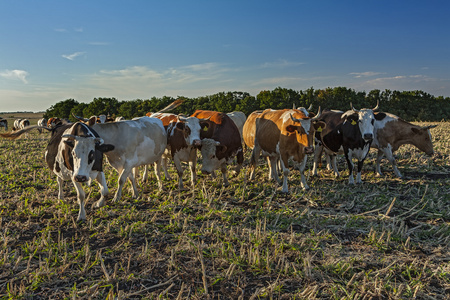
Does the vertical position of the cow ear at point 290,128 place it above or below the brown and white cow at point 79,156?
above

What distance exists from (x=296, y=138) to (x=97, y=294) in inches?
234

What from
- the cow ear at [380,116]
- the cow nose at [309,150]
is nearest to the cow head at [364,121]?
the cow ear at [380,116]

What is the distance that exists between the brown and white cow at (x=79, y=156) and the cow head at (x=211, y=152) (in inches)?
102

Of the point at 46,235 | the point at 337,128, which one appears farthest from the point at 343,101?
the point at 46,235

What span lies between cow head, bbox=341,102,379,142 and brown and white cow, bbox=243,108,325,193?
3.86 feet

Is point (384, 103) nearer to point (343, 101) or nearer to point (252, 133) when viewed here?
point (343, 101)

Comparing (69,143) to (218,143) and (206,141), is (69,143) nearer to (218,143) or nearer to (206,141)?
(206,141)

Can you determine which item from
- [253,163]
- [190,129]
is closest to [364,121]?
[253,163]

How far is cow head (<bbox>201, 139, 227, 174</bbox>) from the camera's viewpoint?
8203 mm

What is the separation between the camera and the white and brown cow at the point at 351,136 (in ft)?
28.8

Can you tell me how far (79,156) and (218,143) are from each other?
341 centimetres

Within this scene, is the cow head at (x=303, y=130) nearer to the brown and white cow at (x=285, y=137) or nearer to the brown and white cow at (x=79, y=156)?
the brown and white cow at (x=285, y=137)

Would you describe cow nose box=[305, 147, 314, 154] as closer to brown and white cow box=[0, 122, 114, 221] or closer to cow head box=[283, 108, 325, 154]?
cow head box=[283, 108, 325, 154]

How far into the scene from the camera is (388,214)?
6.18m
